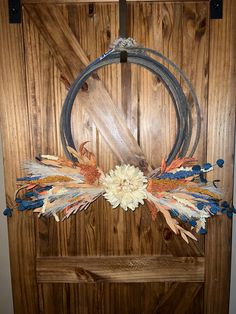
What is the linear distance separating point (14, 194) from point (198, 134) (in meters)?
0.75

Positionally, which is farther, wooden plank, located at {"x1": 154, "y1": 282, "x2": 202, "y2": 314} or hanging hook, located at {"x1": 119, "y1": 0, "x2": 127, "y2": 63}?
wooden plank, located at {"x1": 154, "y1": 282, "x2": 202, "y2": 314}

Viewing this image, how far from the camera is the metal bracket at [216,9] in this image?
0.91 metres

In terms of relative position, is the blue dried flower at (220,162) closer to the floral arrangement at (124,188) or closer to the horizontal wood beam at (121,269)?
the floral arrangement at (124,188)

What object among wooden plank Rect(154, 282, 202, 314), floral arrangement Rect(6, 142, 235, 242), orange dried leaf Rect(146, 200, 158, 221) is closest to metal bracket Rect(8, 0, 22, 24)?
floral arrangement Rect(6, 142, 235, 242)

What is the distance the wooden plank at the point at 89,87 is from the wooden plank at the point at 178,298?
1.70 ft

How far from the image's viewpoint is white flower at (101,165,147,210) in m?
0.93

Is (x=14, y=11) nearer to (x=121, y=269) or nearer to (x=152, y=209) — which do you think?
(x=152, y=209)

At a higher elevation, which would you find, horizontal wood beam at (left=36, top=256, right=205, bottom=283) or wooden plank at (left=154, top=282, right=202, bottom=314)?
horizontal wood beam at (left=36, top=256, right=205, bottom=283)

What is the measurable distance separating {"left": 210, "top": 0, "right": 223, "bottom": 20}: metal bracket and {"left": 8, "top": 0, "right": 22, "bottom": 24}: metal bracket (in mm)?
697

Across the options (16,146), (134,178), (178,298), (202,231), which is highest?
(16,146)

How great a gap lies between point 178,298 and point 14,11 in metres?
1.29

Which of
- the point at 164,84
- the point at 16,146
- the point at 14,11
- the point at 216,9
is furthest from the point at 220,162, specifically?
the point at 14,11

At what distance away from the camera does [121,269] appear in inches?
40.4

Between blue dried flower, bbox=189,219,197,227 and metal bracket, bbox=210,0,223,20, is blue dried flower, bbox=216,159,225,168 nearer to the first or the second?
blue dried flower, bbox=189,219,197,227
